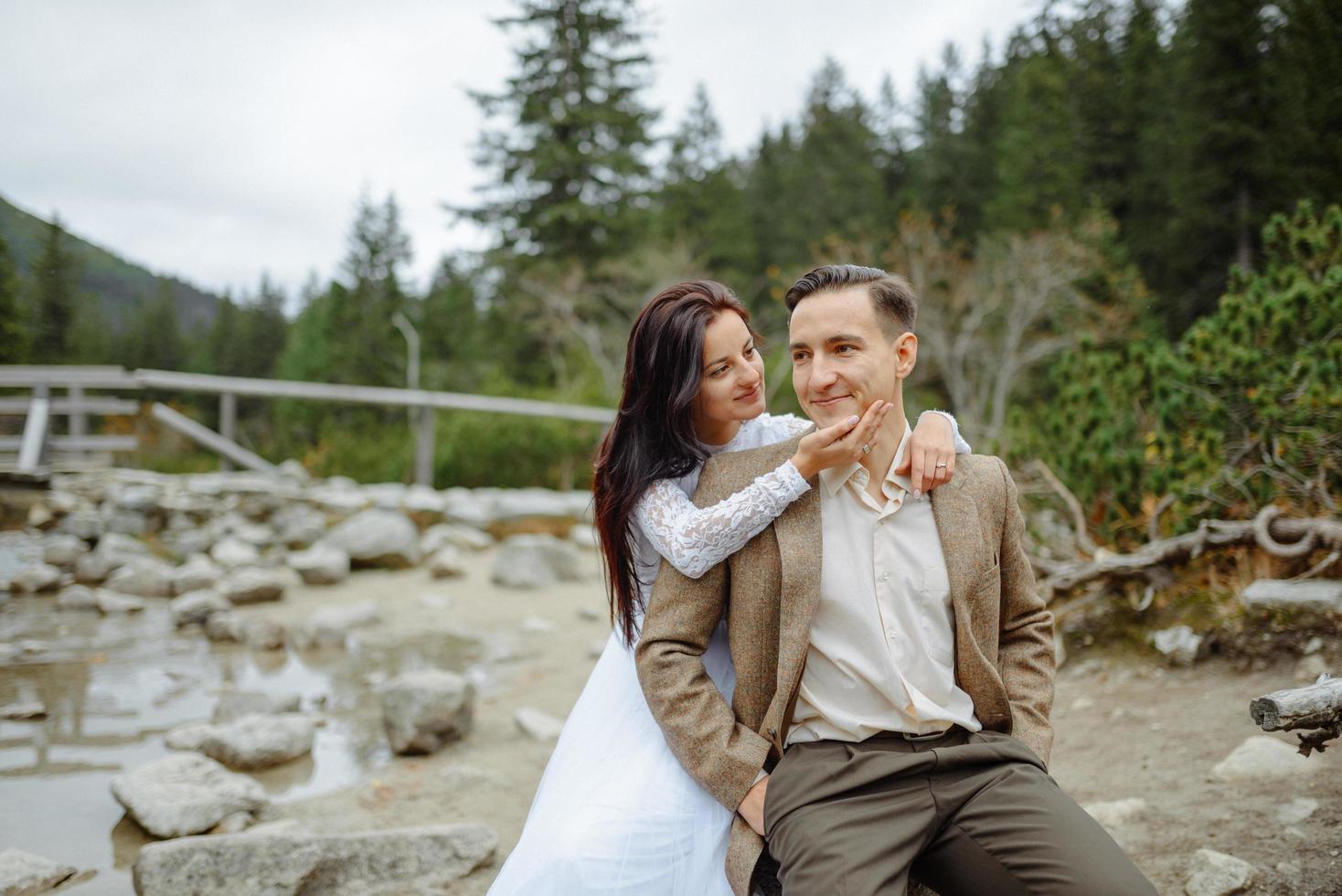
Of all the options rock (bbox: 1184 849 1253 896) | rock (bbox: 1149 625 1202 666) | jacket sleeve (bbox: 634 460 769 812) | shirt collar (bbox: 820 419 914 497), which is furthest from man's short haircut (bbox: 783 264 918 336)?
rock (bbox: 1149 625 1202 666)

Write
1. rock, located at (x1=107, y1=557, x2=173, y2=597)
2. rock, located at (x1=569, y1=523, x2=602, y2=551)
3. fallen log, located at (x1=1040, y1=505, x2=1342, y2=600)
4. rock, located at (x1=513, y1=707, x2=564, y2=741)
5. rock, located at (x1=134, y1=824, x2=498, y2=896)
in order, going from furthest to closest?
rock, located at (x1=569, y1=523, x2=602, y2=551), rock, located at (x1=107, y1=557, x2=173, y2=597), rock, located at (x1=513, y1=707, x2=564, y2=741), fallen log, located at (x1=1040, y1=505, x2=1342, y2=600), rock, located at (x1=134, y1=824, x2=498, y2=896)

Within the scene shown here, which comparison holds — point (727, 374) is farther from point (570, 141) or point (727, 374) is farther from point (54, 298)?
point (570, 141)

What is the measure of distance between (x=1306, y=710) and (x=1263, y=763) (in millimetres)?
1311

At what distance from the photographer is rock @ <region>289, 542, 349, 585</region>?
700 cm

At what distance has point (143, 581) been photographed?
6555mm

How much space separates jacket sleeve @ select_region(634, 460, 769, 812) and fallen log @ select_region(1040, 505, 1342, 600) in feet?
9.16

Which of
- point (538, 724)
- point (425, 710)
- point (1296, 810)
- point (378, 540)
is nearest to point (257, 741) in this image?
point (425, 710)

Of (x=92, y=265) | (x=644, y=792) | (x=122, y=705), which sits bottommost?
(x=122, y=705)

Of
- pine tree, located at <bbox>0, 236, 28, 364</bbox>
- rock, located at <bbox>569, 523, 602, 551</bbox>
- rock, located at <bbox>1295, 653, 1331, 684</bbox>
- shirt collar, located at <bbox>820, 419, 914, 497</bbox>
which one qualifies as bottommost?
rock, located at <bbox>569, 523, 602, 551</bbox>

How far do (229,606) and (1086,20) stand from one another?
1216 inches

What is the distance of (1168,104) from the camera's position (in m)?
21.4

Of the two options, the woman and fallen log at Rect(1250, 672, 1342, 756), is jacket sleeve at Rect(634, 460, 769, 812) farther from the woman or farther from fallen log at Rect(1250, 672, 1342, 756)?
fallen log at Rect(1250, 672, 1342, 756)

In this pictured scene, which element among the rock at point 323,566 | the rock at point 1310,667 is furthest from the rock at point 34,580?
the rock at point 1310,667

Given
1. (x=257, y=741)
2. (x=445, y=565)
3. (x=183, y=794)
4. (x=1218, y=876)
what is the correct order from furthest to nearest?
(x=445, y=565)
(x=257, y=741)
(x=183, y=794)
(x=1218, y=876)
